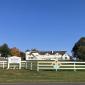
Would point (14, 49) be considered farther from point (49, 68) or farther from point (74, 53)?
point (49, 68)

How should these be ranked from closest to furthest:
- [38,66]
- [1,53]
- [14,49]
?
1. [38,66]
2. [1,53]
3. [14,49]

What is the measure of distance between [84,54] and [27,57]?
3270 inches

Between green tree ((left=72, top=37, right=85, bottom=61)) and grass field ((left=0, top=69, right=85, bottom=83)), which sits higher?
green tree ((left=72, top=37, right=85, bottom=61))

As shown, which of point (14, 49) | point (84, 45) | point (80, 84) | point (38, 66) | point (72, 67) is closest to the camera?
point (80, 84)

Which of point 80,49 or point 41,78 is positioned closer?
point 41,78

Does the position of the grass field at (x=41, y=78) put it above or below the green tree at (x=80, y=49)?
below

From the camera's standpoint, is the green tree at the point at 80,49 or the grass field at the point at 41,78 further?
the green tree at the point at 80,49

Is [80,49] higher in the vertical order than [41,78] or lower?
higher

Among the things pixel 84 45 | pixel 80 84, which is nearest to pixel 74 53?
pixel 84 45

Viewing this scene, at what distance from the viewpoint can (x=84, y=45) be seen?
138m

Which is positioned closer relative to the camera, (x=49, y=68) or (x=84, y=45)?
(x=49, y=68)

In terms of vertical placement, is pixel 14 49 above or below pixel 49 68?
above

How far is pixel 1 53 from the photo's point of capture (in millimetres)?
161750

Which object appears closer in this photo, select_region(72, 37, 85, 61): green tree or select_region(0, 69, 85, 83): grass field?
select_region(0, 69, 85, 83): grass field
